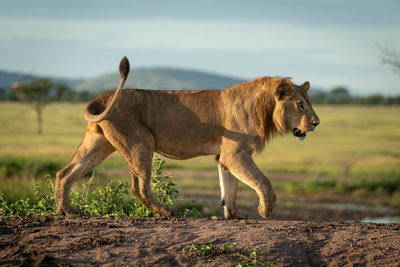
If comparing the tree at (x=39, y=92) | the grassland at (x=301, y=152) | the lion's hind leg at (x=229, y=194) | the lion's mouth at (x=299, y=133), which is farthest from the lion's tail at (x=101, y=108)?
the tree at (x=39, y=92)

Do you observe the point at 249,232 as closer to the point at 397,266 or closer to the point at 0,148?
the point at 397,266

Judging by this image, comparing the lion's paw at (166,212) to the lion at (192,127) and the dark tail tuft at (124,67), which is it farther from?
the dark tail tuft at (124,67)

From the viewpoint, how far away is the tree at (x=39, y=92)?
69.1 metres

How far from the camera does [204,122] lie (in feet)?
24.7

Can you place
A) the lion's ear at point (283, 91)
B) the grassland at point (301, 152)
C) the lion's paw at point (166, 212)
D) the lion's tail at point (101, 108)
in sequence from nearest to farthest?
the lion's tail at point (101, 108)
the lion's ear at point (283, 91)
the lion's paw at point (166, 212)
the grassland at point (301, 152)

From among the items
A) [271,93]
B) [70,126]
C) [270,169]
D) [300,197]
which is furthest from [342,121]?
[271,93]

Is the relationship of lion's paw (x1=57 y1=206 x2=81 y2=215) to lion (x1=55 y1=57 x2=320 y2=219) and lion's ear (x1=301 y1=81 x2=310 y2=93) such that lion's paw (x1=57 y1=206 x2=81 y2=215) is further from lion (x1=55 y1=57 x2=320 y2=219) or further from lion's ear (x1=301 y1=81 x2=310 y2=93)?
lion's ear (x1=301 y1=81 x2=310 y2=93)

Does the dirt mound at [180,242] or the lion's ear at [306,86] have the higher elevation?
the lion's ear at [306,86]

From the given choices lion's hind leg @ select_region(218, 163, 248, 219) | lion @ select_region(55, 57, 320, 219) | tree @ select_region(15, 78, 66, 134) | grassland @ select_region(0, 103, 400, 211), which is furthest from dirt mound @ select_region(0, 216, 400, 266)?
tree @ select_region(15, 78, 66, 134)

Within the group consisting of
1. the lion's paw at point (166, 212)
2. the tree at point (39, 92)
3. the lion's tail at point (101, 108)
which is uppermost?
the tree at point (39, 92)

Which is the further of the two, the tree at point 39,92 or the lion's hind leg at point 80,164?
the tree at point 39,92

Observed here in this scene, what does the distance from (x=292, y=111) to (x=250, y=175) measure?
1096 mm

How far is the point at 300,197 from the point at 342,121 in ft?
179

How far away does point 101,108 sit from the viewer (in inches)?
299
